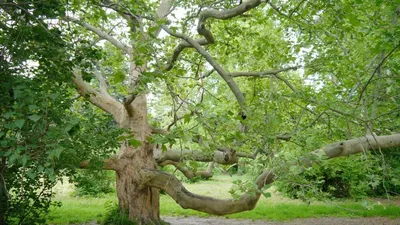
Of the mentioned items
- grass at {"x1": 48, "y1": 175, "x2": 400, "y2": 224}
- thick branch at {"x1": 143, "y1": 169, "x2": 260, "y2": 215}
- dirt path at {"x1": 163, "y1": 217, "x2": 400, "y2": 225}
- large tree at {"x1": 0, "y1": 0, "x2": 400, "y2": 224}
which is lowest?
dirt path at {"x1": 163, "y1": 217, "x2": 400, "y2": 225}

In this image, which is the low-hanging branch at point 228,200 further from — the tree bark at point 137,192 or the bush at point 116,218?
the bush at point 116,218

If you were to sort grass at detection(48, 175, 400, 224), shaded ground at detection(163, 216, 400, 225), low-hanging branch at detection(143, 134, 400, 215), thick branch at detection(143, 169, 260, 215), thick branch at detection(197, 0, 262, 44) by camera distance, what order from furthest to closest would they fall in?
grass at detection(48, 175, 400, 224)
shaded ground at detection(163, 216, 400, 225)
thick branch at detection(143, 169, 260, 215)
low-hanging branch at detection(143, 134, 400, 215)
thick branch at detection(197, 0, 262, 44)

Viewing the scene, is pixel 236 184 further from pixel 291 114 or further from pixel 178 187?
Result: pixel 291 114

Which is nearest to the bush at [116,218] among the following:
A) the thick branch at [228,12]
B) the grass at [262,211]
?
the grass at [262,211]

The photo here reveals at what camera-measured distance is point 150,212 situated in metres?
9.59

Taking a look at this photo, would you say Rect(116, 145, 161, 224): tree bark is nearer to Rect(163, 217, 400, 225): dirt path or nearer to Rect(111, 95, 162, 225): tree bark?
Rect(111, 95, 162, 225): tree bark

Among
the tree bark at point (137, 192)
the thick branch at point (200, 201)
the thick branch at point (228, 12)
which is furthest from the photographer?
the tree bark at point (137, 192)

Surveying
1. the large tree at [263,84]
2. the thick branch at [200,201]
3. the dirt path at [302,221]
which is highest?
the large tree at [263,84]

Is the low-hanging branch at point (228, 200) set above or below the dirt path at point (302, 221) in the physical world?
above

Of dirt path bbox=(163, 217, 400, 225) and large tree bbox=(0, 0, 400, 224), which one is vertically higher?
large tree bbox=(0, 0, 400, 224)

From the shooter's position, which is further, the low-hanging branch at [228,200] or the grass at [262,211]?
the grass at [262,211]

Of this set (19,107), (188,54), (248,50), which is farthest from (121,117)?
(19,107)

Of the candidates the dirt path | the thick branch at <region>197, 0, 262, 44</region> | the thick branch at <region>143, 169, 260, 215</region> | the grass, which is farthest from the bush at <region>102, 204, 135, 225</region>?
the thick branch at <region>197, 0, 262, 44</region>

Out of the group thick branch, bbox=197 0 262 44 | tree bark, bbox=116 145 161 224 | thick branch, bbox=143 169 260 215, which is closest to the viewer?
thick branch, bbox=197 0 262 44
